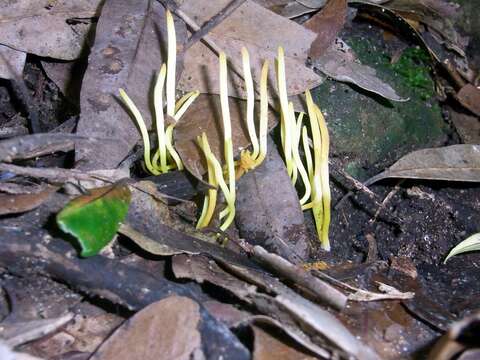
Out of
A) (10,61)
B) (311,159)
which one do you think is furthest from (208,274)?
(10,61)

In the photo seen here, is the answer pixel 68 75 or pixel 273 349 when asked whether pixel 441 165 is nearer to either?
pixel 273 349

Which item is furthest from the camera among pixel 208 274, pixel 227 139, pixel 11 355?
pixel 227 139

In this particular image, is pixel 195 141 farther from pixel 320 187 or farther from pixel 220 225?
pixel 320 187

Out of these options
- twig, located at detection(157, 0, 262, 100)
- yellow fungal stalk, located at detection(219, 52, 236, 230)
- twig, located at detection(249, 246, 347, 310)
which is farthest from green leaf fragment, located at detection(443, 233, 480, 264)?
twig, located at detection(157, 0, 262, 100)

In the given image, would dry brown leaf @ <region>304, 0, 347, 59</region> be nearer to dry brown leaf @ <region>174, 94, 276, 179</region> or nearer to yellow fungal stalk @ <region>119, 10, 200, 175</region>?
dry brown leaf @ <region>174, 94, 276, 179</region>

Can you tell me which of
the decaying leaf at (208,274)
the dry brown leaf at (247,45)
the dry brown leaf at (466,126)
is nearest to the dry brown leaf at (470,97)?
the dry brown leaf at (466,126)

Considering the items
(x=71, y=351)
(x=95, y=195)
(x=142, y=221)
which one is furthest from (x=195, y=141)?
(x=71, y=351)
